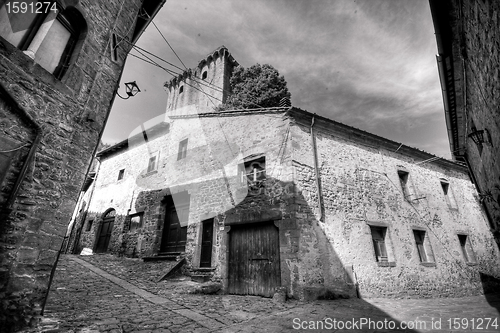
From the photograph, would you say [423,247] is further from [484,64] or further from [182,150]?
[182,150]

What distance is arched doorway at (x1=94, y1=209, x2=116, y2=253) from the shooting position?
42.3ft

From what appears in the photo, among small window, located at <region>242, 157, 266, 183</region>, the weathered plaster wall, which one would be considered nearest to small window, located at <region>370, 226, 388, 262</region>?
the weathered plaster wall

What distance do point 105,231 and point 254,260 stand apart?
407 inches

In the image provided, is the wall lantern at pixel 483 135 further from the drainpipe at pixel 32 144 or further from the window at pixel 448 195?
the drainpipe at pixel 32 144

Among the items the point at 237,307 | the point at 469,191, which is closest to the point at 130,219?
the point at 237,307

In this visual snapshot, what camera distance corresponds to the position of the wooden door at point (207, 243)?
8.19 m

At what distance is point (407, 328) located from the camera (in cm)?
390

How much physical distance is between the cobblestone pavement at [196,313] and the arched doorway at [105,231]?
21.3 ft

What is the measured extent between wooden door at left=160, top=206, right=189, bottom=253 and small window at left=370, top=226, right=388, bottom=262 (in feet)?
23.5

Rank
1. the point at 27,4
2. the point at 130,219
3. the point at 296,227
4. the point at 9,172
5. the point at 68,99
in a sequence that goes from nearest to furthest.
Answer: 1. the point at 9,172
2. the point at 27,4
3. the point at 68,99
4. the point at 296,227
5. the point at 130,219

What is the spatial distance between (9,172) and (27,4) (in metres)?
2.82

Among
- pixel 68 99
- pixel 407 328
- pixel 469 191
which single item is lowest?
pixel 407 328

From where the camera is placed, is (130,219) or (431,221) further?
(130,219)

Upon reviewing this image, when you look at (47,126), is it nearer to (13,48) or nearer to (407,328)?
(13,48)
